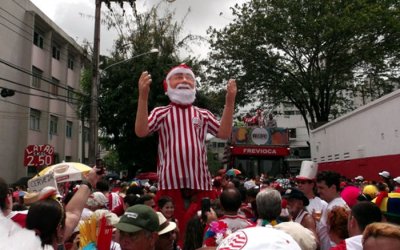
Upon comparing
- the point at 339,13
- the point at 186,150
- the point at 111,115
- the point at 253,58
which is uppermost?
the point at 339,13

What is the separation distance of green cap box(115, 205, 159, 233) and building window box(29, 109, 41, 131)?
77.4 feet

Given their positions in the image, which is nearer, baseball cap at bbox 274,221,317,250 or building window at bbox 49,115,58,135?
baseball cap at bbox 274,221,317,250

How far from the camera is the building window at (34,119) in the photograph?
2473 cm

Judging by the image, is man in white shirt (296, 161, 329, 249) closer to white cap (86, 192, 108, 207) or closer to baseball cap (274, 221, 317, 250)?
baseball cap (274, 221, 317, 250)

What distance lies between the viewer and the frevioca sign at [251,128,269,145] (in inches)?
609

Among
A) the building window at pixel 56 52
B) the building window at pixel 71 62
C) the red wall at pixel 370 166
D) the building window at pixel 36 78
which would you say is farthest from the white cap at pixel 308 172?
the building window at pixel 71 62

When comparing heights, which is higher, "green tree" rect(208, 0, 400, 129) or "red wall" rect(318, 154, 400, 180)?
"green tree" rect(208, 0, 400, 129)

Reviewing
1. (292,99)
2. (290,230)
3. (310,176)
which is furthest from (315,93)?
(290,230)

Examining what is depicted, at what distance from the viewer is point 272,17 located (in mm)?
22359

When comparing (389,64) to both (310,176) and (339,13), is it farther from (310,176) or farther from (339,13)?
(310,176)

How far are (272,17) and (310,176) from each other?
683 inches

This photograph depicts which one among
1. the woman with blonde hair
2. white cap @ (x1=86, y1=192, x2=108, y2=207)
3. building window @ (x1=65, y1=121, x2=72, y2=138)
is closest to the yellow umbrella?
white cap @ (x1=86, y1=192, x2=108, y2=207)

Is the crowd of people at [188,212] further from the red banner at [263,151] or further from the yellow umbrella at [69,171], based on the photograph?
the red banner at [263,151]

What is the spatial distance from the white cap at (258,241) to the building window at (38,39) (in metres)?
25.9
